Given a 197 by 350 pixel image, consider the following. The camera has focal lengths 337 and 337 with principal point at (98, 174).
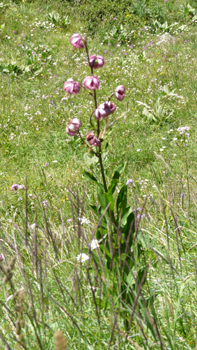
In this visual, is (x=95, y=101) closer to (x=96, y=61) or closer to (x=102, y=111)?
(x=102, y=111)

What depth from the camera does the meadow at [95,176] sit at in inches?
54.4

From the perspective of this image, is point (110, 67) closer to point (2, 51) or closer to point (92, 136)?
point (2, 51)

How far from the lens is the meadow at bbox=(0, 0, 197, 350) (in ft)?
4.54

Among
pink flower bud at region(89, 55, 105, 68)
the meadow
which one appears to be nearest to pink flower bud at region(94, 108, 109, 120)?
the meadow

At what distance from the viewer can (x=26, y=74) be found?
7.17 m

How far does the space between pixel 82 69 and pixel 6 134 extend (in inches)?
97.5

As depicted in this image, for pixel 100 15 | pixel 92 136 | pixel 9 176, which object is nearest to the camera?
pixel 92 136

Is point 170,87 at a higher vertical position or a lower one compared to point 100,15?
lower

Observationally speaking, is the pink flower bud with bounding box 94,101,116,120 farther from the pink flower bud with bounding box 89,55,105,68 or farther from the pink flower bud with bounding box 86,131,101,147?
the pink flower bud with bounding box 89,55,105,68

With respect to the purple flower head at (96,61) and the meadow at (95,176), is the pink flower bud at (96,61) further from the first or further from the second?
the meadow at (95,176)

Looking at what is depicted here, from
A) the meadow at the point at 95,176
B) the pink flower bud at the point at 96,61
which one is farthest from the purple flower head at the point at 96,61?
the meadow at the point at 95,176

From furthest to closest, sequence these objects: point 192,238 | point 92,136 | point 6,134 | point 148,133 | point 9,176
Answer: point 6,134 → point 148,133 → point 9,176 → point 192,238 → point 92,136

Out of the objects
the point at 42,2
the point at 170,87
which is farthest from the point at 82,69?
the point at 42,2

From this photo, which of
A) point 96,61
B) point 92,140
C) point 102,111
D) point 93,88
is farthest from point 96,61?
point 92,140
